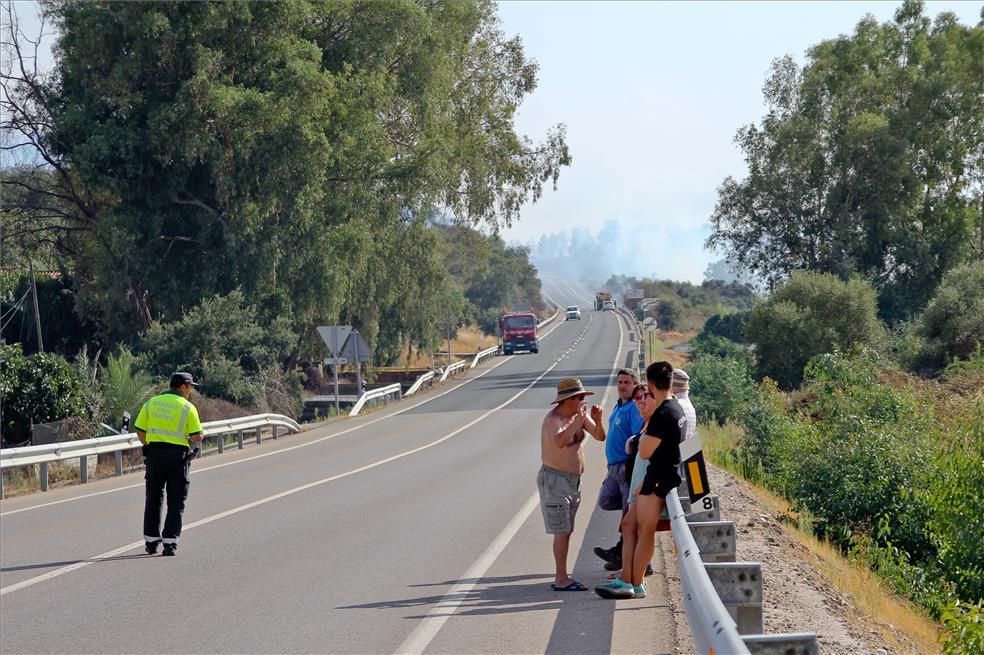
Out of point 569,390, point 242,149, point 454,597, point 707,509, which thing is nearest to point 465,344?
point 242,149

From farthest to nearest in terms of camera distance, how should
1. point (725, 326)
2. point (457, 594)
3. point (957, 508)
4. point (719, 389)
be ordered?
point (725, 326)
point (719, 389)
point (957, 508)
point (457, 594)

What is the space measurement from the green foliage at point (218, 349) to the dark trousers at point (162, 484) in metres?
20.9

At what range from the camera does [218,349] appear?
1319 inches

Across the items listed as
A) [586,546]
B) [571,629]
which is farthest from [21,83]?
[571,629]

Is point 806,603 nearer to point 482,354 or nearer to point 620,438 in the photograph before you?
point 620,438

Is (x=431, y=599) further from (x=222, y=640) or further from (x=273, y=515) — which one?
(x=273, y=515)

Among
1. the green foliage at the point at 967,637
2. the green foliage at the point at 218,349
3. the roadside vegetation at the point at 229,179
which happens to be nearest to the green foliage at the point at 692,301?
the roadside vegetation at the point at 229,179

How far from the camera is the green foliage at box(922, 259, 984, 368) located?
4012cm

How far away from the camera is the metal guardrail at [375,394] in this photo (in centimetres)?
3828

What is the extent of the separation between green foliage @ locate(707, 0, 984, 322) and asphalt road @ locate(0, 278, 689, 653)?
39445mm

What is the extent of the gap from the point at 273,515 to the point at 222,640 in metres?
6.56

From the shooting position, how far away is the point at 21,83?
126 feet

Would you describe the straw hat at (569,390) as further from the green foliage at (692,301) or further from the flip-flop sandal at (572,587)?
the green foliage at (692,301)

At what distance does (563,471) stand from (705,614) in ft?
16.4
